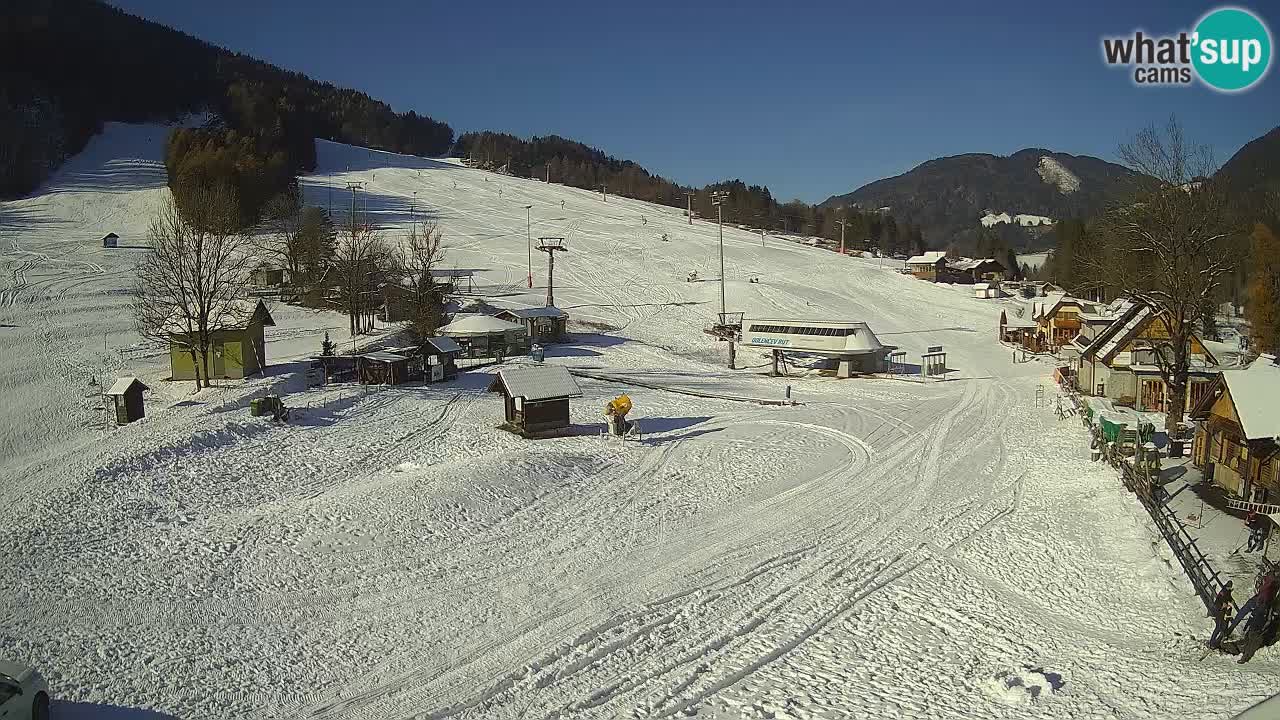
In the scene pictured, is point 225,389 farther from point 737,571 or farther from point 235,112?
point 235,112

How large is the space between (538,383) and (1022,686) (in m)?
18.4

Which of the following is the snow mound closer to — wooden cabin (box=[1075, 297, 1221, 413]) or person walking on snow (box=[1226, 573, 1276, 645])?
person walking on snow (box=[1226, 573, 1276, 645])

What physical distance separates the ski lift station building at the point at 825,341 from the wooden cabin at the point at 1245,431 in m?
20.6

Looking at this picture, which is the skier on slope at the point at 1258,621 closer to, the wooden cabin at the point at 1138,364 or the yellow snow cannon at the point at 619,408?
the yellow snow cannon at the point at 619,408

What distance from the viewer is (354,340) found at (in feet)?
135

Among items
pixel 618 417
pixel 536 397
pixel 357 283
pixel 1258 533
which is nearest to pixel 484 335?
pixel 357 283

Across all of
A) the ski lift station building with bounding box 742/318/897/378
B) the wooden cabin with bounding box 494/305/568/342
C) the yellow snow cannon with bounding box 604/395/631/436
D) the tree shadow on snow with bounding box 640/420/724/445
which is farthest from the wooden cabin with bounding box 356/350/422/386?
the ski lift station building with bounding box 742/318/897/378

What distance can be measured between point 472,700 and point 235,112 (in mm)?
123311

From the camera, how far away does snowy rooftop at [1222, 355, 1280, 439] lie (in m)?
18.3

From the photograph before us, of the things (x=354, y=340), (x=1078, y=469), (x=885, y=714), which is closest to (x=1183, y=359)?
(x=1078, y=469)

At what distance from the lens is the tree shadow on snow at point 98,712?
10469 millimetres

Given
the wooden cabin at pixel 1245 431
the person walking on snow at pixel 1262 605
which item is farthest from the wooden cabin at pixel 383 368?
the person walking on snow at pixel 1262 605

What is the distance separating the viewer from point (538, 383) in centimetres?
2739

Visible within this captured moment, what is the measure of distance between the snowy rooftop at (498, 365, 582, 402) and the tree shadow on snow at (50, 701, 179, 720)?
54.4 feet
